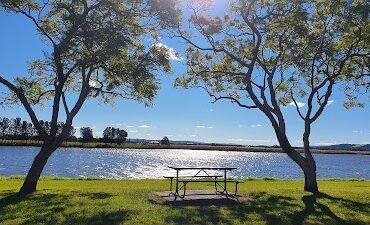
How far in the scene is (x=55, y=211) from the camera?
1772cm

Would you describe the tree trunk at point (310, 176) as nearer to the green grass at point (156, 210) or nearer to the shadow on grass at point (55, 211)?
the green grass at point (156, 210)

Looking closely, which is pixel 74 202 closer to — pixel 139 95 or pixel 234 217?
pixel 234 217

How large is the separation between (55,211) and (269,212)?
8.83 m

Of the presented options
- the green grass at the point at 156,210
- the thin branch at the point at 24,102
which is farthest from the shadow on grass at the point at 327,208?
the thin branch at the point at 24,102

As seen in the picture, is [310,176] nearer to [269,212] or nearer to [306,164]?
[306,164]

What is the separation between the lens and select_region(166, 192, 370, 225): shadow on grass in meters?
16.9

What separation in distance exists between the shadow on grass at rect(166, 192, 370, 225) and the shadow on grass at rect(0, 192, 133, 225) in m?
2.46

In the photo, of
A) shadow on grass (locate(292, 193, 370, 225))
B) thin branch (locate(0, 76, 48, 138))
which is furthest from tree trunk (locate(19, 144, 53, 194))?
shadow on grass (locate(292, 193, 370, 225))

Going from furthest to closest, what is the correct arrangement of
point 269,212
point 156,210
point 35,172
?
point 35,172 < point 269,212 < point 156,210

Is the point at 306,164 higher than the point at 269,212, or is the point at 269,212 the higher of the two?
the point at 306,164

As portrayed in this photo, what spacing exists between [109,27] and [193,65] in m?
9.64

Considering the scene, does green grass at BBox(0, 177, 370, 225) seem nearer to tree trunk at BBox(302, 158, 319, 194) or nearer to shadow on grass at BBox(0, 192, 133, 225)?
shadow on grass at BBox(0, 192, 133, 225)

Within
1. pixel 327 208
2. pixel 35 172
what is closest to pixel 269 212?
pixel 327 208

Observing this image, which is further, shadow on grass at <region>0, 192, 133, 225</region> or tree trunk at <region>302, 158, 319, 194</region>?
tree trunk at <region>302, 158, 319, 194</region>
